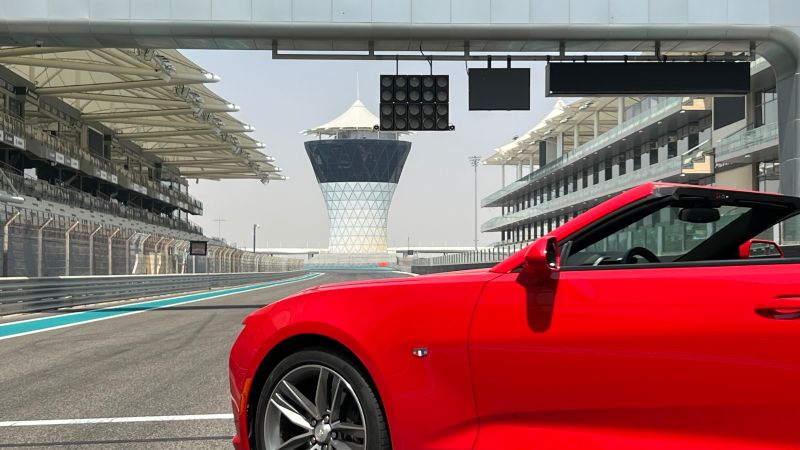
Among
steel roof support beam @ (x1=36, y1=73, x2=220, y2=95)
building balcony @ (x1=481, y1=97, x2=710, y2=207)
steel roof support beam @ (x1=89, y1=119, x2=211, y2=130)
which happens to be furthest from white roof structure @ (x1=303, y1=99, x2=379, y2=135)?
steel roof support beam @ (x1=36, y1=73, x2=220, y2=95)

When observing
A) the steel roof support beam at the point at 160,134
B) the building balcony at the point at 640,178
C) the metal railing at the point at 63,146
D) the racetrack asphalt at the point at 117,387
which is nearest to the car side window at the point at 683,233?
the racetrack asphalt at the point at 117,387

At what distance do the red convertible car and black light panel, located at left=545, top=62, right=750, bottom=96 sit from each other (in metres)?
13.4

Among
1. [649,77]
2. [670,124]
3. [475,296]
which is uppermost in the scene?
[670,124]

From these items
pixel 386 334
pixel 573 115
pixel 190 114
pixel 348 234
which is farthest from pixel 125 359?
pixel 348 234

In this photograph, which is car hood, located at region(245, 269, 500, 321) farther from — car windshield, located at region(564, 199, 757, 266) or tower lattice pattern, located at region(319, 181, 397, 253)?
tower lattice pattern, located at region(319, 181, 397, 253)

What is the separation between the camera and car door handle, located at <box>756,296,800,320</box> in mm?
2701

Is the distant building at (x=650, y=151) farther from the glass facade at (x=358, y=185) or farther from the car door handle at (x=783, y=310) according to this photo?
the glass facade at (x=358, y=185)

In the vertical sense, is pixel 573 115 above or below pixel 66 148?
above

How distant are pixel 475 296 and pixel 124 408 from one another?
12.4 ft

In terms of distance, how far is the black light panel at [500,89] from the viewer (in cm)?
1706

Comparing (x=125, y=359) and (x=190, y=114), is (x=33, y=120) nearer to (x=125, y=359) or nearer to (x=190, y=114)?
(x=190, y=114)

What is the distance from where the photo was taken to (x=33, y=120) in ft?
146

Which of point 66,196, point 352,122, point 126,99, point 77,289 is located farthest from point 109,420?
point 352,122

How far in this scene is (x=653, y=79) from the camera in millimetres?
16516
